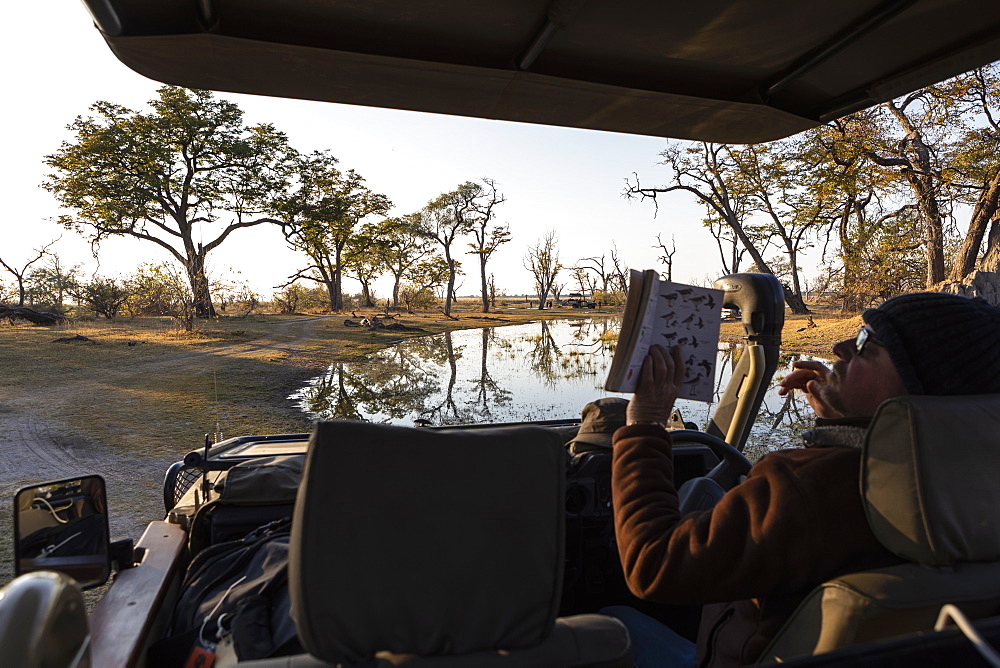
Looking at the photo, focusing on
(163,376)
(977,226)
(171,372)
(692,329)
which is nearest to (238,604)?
(692,329)

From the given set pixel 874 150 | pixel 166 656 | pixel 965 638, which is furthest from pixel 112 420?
pixel 874 150

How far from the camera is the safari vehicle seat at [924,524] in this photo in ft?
3.24

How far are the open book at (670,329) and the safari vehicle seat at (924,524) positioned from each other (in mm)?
437

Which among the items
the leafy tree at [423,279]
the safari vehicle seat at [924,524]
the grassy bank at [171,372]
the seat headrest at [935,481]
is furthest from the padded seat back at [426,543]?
the leafy tree at [423,279]

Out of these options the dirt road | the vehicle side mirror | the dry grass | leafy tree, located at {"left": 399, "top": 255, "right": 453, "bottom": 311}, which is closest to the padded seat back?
the vehicle side mirror

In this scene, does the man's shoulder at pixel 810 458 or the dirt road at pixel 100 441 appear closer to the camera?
the man's shoulder at pixel 810 458

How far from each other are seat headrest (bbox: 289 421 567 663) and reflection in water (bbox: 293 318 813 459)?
341 centimetres

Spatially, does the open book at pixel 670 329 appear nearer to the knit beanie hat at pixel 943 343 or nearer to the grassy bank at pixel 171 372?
the knit beanie hat at pixel 943 343

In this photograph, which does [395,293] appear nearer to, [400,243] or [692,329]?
[400,243]

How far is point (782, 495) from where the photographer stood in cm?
116

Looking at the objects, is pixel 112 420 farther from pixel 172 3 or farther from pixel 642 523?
pixel 642 523

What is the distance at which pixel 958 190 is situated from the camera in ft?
51.3

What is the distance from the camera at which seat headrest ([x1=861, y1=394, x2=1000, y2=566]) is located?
1.00 m

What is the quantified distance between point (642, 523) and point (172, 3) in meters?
1.90
